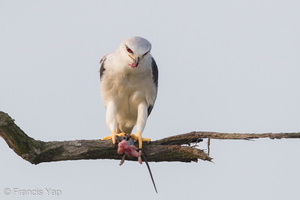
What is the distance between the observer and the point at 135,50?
1023cm

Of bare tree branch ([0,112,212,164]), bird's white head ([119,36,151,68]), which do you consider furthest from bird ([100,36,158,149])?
bare tree branch ([0,112,212,164])

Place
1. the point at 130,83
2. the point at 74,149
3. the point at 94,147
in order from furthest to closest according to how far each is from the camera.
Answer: the point at 130,83, the point at 94,147, the point at 74,149

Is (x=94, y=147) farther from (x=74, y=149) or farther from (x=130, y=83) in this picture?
(x=130, y=83)

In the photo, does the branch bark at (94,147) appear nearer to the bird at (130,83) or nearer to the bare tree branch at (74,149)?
the bare tree branch at (74,149)

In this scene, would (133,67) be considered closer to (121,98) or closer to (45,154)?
(121,98)

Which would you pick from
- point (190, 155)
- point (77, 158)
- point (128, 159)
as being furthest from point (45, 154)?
point (190, 155)

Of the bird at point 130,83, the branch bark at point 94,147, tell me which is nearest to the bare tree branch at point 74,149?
the branch bark at point 94,147

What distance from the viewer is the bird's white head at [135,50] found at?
403 inches

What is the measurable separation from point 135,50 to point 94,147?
6.46 feet

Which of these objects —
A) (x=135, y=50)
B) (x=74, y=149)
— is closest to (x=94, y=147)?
(x=74, y=149)

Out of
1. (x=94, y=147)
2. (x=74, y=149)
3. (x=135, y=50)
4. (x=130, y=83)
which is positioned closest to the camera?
(x=74, y=149)

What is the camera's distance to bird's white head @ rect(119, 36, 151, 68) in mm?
10234

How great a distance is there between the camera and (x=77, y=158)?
9133 mm

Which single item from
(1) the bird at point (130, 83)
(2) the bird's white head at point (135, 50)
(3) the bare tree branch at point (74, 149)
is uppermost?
(2) the bird's white head at point (135, 50)
